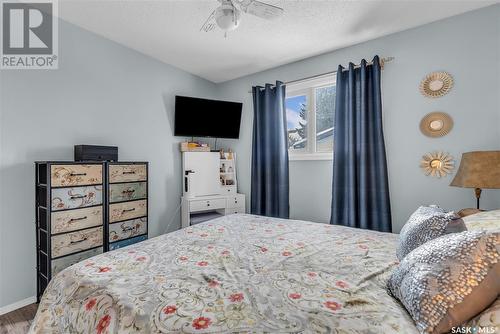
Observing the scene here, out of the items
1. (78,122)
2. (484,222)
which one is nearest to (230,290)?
(484,222)

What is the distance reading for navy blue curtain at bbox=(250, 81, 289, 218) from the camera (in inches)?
132

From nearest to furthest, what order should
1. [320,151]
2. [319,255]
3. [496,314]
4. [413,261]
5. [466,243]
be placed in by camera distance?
[496,314] < [466,243] < [413,261] < [319,255] < [320,151]

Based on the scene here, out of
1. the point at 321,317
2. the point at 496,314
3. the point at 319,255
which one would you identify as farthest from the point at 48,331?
the point at 496,314

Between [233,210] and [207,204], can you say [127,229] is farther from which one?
[233,210]

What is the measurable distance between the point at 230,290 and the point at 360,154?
2.16 meters

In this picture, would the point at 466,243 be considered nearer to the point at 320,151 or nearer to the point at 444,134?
the point at 444,134

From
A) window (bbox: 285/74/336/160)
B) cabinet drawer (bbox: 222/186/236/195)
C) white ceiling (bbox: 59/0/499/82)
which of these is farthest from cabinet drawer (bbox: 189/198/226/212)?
white ceiling (bbox: 59/0/499/82)

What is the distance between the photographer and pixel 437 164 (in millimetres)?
2396

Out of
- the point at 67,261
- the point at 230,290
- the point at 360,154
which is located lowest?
the point at 67,261

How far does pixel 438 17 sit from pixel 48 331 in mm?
3555

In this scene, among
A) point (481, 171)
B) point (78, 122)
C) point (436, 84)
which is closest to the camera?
point (481, 171)

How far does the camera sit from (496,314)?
717 mm

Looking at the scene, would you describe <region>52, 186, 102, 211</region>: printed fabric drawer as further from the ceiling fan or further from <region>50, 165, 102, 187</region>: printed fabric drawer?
the ceiling fan

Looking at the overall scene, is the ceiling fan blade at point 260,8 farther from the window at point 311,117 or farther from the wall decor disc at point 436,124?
the wall decor disc at point 436,124
